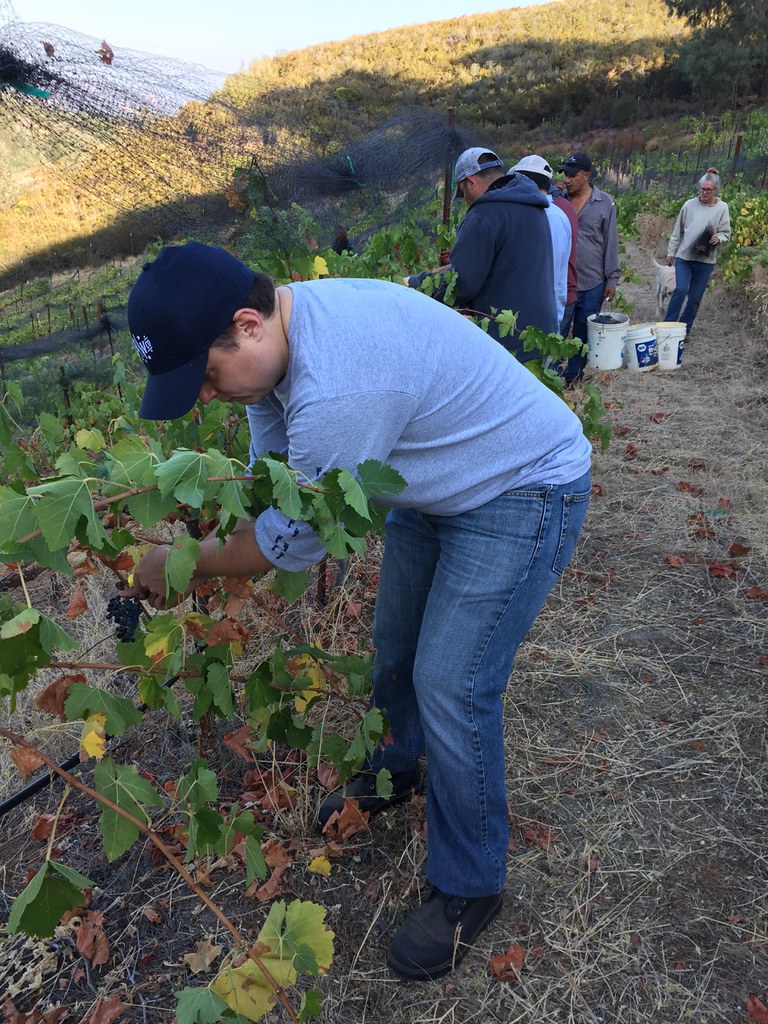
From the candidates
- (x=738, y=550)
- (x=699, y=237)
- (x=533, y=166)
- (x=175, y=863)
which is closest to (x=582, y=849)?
(x=175, y=863)

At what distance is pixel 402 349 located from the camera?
1.37m

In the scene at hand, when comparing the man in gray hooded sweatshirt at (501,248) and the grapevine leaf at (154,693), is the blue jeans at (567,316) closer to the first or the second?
the man in gray hooded sweatshirt at (501,248)

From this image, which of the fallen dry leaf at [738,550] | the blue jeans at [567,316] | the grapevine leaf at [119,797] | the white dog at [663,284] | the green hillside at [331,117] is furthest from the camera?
the white dog at [663,284]

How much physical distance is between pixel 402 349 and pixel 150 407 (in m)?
0.47

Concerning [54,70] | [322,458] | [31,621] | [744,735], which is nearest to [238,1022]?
[31,621]

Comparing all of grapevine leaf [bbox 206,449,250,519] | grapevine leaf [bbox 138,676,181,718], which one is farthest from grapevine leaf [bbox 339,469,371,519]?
grapevine leaf [bbox 138,676,181,718]

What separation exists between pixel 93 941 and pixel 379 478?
1486 mm

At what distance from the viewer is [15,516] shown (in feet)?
3.77

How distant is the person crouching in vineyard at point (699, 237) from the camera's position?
21.7 ft

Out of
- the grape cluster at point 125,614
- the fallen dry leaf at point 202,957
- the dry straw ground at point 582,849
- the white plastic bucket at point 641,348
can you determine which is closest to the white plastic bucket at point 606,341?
the white plastic bucket at point 641,348

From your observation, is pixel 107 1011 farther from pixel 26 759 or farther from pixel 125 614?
pixel 125 614

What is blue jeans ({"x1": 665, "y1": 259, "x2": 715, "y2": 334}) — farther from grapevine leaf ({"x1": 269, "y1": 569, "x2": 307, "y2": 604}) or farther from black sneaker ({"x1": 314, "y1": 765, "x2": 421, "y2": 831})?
grapevine leaf ({"x1": 269, "y1": 569, "x2": 307, "y2": 604})

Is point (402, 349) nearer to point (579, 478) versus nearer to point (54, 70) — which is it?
point (579, 478)

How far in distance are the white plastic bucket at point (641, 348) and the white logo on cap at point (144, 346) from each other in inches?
237
